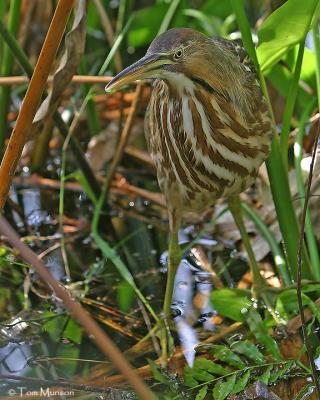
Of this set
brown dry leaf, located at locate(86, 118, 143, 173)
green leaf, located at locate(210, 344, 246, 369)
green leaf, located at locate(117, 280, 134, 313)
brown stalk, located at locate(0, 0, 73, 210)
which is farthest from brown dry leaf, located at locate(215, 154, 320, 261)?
brown stalk, located at locate(0, 0, 73, 210)

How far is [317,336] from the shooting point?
75.0 inches

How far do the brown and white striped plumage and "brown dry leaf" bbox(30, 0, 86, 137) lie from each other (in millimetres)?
213

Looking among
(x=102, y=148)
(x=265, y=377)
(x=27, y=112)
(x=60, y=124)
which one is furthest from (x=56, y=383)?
(x=102, y=148)

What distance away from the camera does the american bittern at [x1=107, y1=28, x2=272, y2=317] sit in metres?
1.69

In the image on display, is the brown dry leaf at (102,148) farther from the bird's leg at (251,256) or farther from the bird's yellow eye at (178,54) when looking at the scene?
the bird's yellow eye at (178,54)

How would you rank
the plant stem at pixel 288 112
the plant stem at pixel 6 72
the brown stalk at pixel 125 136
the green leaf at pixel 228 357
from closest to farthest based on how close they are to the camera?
1. the green leaf at pixel 228 357
2. the plant stem at pixel 288 112
3. the plant stem at pixel 6 72
4. the brown stalk at pixel 125 136

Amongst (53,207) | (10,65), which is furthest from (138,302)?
(10,65)

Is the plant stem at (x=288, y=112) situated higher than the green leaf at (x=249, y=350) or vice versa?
the plant stem at (x=288, y=112)

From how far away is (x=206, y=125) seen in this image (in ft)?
5.95

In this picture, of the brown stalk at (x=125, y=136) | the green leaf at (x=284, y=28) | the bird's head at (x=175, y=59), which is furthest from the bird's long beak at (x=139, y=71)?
the brown stalk at (x=125, y=136)

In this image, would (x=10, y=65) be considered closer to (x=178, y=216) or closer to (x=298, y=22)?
(x=178, y=216)

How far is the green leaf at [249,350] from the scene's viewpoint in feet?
5.68

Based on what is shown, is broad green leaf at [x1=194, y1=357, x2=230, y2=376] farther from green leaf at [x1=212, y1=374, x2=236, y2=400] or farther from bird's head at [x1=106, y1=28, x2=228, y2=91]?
bird's head at [x1=106, y1=28, x2=228, y2=91]

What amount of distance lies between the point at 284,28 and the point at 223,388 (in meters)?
0.77
